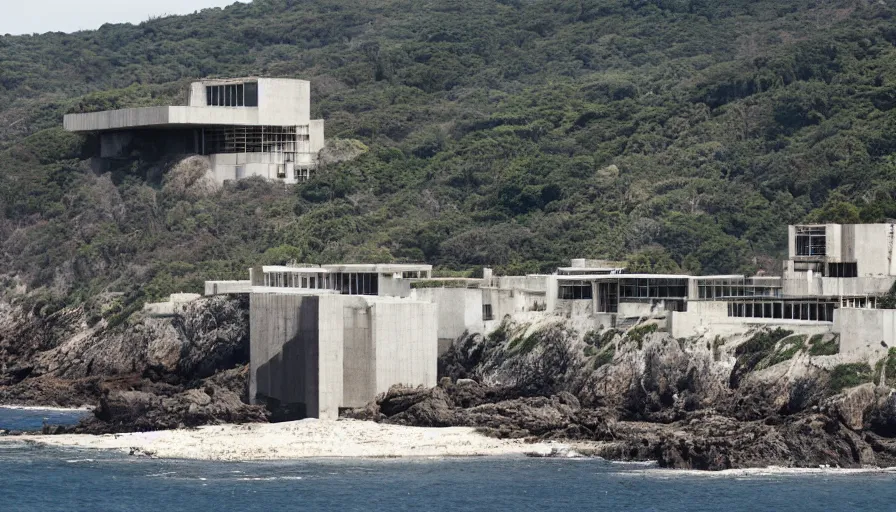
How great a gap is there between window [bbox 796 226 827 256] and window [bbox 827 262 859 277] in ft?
2.16

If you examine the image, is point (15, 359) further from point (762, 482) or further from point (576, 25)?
point (576, 25)

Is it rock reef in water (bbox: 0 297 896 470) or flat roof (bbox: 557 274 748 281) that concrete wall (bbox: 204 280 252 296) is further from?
flat roof (bbox: 557 274 748 281)

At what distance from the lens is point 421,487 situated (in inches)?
2783

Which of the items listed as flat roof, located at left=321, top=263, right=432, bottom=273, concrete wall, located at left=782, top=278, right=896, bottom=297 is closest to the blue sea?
concrete wall, located at left=782, top=278, right=896, bottom=297

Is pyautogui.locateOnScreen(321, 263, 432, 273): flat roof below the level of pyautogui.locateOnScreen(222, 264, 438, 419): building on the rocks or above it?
above

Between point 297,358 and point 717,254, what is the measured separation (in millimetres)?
27769

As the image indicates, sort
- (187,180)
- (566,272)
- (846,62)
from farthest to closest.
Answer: (846,62)
(187,180)
(566,272)

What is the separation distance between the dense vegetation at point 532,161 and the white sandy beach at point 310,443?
71.9 ft

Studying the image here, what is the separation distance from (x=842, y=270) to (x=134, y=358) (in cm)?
3103

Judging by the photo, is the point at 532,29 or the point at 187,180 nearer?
the point at 187,180

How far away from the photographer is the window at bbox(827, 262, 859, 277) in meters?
82.5

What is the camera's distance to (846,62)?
12850 cm

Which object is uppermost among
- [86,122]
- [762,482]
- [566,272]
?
[86,122]

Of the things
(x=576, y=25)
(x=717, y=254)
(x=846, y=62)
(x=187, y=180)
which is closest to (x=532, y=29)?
(x=576, y=25)
